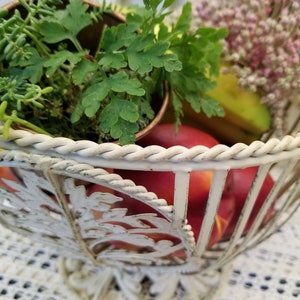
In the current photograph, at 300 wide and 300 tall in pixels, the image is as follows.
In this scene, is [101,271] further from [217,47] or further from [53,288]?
[217,47]

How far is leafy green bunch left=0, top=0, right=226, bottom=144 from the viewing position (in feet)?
1.06

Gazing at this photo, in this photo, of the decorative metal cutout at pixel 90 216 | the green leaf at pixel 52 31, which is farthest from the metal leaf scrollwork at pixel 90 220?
the green leaf at pixel 52 31

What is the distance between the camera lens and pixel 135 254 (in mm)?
431

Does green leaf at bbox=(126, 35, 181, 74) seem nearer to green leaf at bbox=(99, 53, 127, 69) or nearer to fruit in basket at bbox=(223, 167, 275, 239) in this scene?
green leaf at bbox=(99, 53, 127, 69)

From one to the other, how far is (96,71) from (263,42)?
17 centimetres

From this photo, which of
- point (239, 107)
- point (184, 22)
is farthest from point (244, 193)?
point (184, 22)

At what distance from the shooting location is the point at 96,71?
0.36m

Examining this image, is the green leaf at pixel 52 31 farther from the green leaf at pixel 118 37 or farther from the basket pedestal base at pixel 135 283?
the basket pedestal base at pixel 135 283

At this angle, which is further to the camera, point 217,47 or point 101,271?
point 101,271

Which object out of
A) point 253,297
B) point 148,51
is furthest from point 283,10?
point 253,297

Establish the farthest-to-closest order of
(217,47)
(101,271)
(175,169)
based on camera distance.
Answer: (101,271) → (217,47) → (175,169)

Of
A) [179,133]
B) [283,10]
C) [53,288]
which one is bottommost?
[53,288]

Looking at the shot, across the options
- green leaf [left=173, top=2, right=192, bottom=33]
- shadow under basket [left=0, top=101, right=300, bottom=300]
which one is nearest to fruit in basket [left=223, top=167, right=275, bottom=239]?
shadow under basket [left=0, top=101, right=300, bottom=300]

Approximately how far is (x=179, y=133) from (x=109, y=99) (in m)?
0.11
